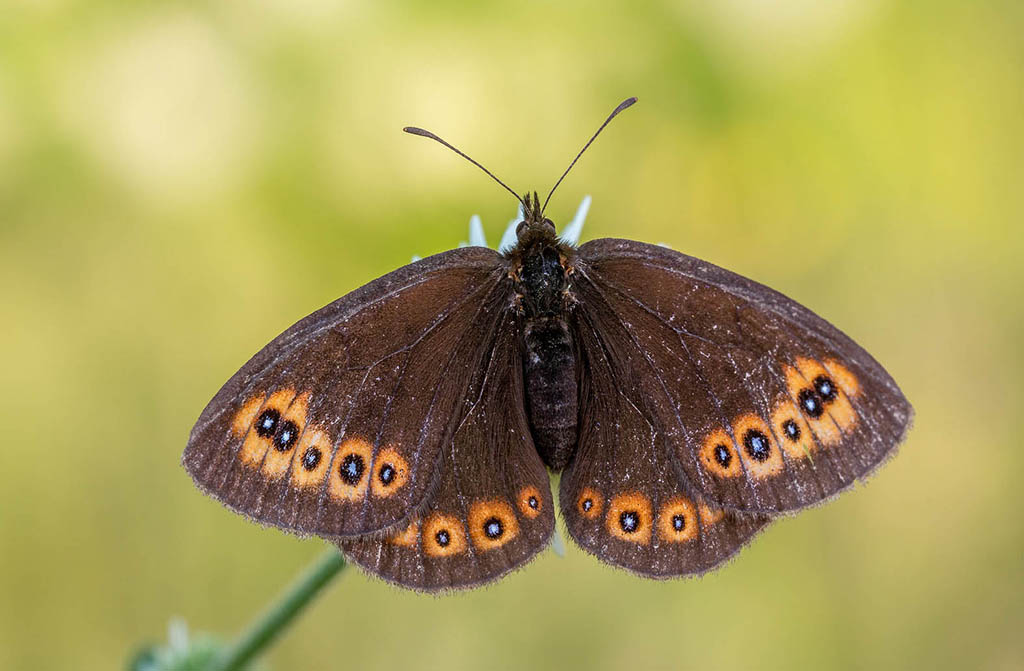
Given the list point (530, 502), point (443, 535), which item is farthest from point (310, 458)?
point (530, 502)

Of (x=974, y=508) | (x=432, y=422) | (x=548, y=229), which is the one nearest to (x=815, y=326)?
(x=548, y=229)

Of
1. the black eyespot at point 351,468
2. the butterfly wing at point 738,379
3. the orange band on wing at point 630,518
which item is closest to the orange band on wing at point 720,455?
the butterfly wing at point 738,379

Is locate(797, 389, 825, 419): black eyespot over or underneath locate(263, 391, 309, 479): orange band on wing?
over

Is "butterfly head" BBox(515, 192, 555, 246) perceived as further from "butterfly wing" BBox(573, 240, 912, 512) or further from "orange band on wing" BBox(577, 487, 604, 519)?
"orange band on wing" BBox(577, 487, 604, 519)

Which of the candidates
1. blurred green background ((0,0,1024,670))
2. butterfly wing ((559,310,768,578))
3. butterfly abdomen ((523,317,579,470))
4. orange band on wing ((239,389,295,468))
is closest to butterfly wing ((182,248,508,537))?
orange band on wing ((239,389,295,468))

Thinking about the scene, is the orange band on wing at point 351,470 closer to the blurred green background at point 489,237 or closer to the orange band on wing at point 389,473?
the orange band on wing at point 389,473
